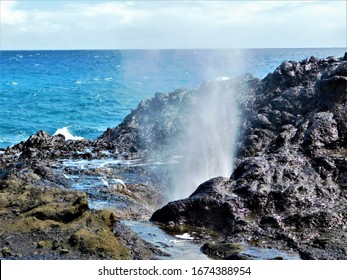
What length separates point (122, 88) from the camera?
265ft

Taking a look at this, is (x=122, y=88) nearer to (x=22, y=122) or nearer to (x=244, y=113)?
(x=22, y=122)

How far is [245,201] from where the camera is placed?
1512 centimetres

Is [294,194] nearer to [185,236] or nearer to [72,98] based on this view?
[185,236]

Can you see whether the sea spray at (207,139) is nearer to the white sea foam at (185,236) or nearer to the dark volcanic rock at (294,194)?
the dark volcanic rock at (294,194)

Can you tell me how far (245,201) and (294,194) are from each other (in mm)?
1296

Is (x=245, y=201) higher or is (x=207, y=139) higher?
(x=245, y=201)

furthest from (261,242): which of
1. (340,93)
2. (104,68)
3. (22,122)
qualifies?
(104,68)

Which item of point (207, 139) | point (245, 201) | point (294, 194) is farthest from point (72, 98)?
point (294, 194)

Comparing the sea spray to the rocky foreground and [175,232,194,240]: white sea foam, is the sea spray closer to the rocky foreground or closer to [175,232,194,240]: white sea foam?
the rocky foreground

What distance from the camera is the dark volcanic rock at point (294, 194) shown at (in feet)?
44.2

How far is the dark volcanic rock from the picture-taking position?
1348cm

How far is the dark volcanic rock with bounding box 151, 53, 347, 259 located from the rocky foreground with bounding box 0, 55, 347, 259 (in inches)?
1.1

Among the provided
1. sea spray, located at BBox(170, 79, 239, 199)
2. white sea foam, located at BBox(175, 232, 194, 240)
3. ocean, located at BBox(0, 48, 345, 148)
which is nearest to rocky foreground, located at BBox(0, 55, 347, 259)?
white sea foam, located at BBox(175, 232, 194, 240)

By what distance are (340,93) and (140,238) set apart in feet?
32.0
